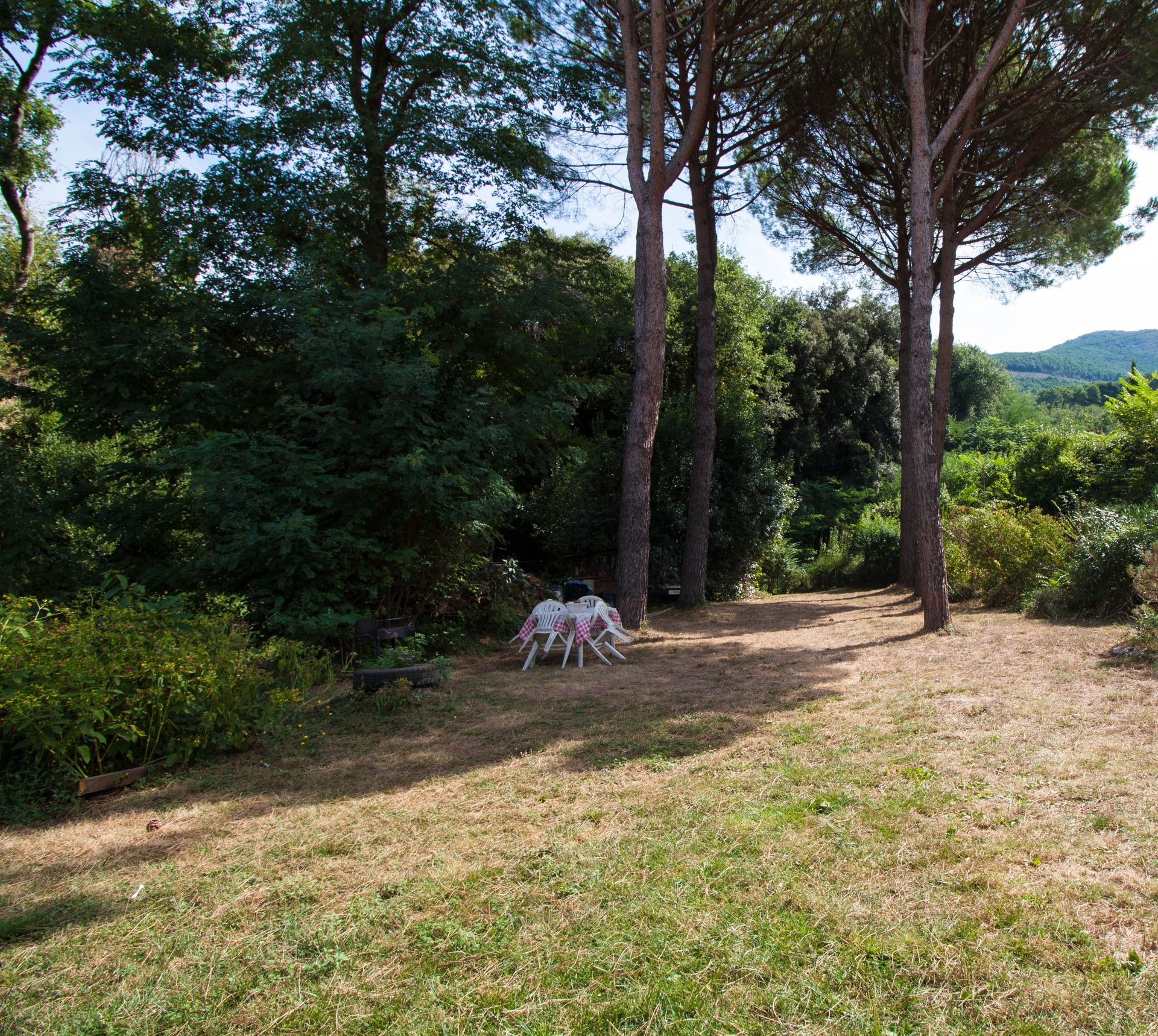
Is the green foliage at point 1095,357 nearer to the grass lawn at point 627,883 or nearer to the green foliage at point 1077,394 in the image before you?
the green foliage at point 1077,394

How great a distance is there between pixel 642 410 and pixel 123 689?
7.15 m

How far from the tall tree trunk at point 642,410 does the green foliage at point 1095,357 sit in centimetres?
10128

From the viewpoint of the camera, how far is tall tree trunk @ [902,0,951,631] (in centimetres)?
850

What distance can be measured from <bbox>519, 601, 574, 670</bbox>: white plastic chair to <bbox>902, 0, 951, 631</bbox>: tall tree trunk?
4.37 metres

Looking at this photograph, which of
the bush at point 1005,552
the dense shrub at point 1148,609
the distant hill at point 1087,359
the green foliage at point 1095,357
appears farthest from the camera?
the green foliage at point 1095,357

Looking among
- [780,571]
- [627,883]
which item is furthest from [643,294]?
[780,571]

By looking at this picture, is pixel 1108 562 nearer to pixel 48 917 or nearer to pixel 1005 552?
pixel 1005 552

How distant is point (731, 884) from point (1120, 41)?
13003 mm

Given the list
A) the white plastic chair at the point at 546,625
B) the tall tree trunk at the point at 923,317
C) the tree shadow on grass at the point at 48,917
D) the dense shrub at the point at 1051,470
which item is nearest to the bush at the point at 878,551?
the dense shrub at the point at 1051,470

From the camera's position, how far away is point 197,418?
8086 mm

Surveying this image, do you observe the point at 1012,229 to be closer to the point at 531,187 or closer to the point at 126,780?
the point at 531,187

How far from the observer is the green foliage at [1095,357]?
97.2 metres

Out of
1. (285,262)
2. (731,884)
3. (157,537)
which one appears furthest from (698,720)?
(285,262)

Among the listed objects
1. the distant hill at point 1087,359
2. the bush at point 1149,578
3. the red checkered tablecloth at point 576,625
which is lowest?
the red checkered tablecloth at point 576,625
